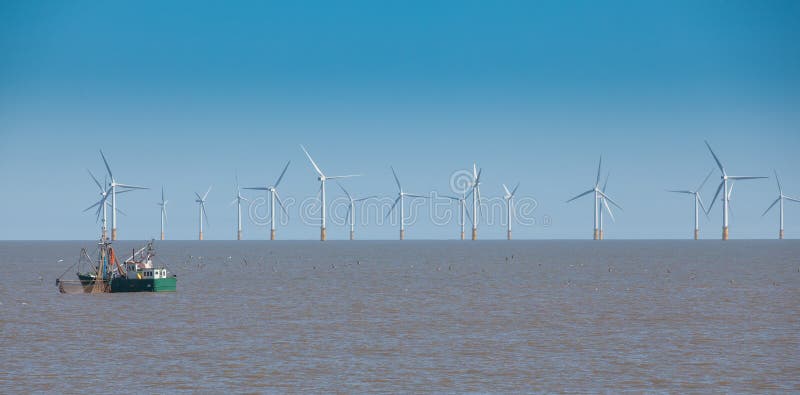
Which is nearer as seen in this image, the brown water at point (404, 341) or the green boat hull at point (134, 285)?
the brown water at point (404, 341)

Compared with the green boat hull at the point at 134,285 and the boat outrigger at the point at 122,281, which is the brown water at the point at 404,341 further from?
the green boat hull at the point at 134,285

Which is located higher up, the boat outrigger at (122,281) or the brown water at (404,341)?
the boat outrigger at (122,281)

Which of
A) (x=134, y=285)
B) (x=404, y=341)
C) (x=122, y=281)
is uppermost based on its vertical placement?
(x=122, y=281)

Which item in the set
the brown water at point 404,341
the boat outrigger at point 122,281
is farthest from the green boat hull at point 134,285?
the brown water at point 404,341

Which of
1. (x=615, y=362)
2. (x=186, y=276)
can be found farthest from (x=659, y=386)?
(x=186, y=276)

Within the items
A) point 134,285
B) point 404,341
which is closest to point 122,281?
point 134,285

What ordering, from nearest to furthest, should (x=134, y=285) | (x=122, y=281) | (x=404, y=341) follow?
(x=404, y=341) < (x=122, y=281) < (x=134, y=285)

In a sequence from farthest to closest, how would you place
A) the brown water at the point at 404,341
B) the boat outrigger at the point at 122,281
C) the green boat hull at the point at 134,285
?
the boat outrigger at the point at 122,281
the green boat hull at the point at 134,285
the brown water at the point at 404,341

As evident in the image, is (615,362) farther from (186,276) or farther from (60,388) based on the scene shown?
(186,276)

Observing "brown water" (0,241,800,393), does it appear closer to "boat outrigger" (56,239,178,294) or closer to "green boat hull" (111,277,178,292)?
"boat outrigger" (56,239,178,294)

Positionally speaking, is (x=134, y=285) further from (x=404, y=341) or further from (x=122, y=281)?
(x=404, y=341)

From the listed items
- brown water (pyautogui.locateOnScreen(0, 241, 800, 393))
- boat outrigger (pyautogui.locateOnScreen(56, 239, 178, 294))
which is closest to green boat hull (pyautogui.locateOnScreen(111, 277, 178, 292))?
boat outrigger (pyautogui.locateOnScreen(56, 239, 178, 294))

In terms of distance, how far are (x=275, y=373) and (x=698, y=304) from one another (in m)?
59.0

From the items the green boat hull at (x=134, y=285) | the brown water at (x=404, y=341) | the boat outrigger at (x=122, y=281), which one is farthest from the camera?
the boat outrigger at (x=122, y=281)
